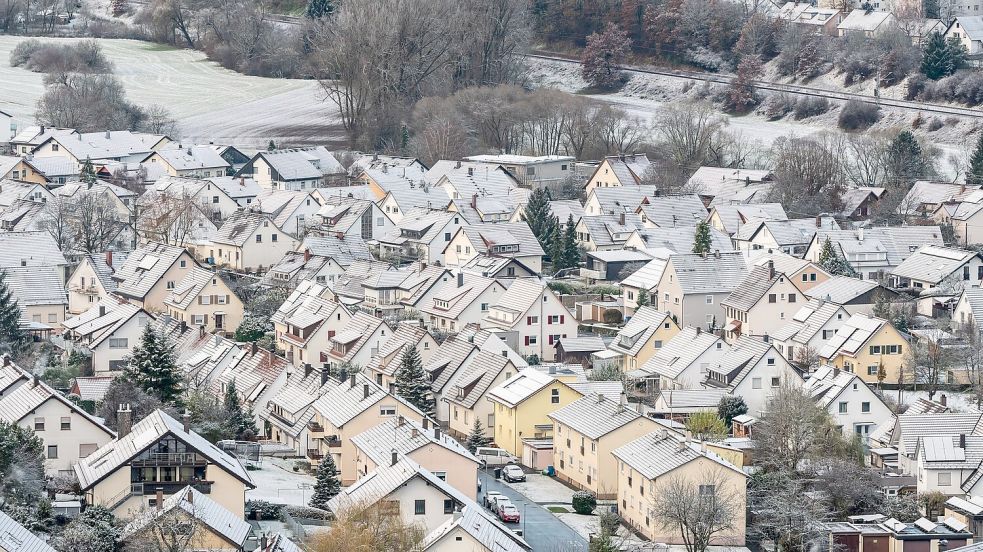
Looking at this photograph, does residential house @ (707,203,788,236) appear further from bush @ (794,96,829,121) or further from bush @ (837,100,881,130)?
bush @ (794,96,829,121)

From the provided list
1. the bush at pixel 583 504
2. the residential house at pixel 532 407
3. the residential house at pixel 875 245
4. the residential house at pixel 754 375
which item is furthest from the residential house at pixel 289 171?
the bush at pixel 583 504

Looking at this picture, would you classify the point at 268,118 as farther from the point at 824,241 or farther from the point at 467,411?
the point at 467,411

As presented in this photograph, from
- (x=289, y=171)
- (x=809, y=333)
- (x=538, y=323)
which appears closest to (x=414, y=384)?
(x=538, y=323)

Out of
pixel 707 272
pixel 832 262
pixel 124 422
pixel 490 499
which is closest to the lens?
pixel 124 422

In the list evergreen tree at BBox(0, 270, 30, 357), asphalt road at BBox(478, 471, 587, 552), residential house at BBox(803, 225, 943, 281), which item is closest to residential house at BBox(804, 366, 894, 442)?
asphalt road at BBox(478, 471, 587, 552)

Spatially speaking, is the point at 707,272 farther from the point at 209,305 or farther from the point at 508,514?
the point at 508,514

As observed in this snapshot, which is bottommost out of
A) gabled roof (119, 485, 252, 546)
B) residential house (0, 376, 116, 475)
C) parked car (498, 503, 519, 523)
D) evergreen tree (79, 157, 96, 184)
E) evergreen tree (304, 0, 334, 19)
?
evergreen tree (79, 157, 96, 184)

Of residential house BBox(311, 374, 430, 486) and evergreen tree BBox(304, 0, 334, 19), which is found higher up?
residential house BBox(311, 374, 430, 486)
